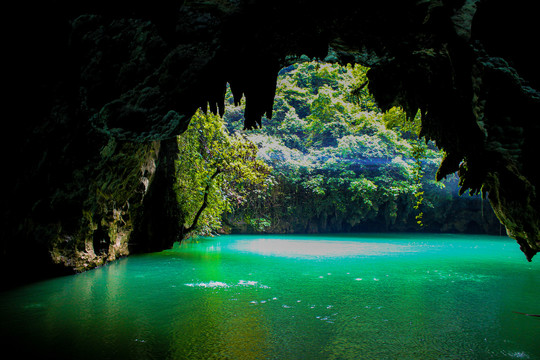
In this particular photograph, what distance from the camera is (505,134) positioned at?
3760 millimetres

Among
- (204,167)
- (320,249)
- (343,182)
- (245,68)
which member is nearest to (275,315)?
(245,68)

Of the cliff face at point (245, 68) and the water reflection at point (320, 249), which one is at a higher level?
the cliff face at point (245, 68)

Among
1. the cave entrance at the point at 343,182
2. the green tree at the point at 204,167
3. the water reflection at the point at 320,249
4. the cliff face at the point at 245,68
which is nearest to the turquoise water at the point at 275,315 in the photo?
the cliff face at the point at 245,68

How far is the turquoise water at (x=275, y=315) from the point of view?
3064mm

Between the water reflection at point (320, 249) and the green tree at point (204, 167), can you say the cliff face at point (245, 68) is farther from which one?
the water reflection at point (320, 249)

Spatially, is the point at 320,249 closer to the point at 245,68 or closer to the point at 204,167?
the point at 204,167

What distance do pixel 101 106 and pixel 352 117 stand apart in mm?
20190

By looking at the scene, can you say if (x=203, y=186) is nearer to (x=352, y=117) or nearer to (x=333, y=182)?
(x=333, y=182)

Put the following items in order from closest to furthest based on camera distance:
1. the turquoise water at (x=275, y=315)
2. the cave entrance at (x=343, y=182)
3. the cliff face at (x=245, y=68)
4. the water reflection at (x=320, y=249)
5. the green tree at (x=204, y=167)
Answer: the turquoise water at (x=275, y=315) → the cliff face at (x=245, y=68) → the green tree at (x=204, y=167) → the water reflection at (x=320, y=249) → the cave entrance at (x=343, y=182)

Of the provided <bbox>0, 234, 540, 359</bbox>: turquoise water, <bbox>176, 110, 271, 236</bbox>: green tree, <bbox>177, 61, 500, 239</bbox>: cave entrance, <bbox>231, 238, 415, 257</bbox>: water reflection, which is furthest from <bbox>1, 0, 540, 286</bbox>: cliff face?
<bbox>177, 61, 500, 239</bbox>: cave entrance

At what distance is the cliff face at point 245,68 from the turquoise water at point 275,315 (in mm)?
1295

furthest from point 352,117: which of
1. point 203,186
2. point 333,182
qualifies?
point 203,186

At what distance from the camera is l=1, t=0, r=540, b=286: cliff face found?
359 cm

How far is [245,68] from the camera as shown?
14.2 ft
